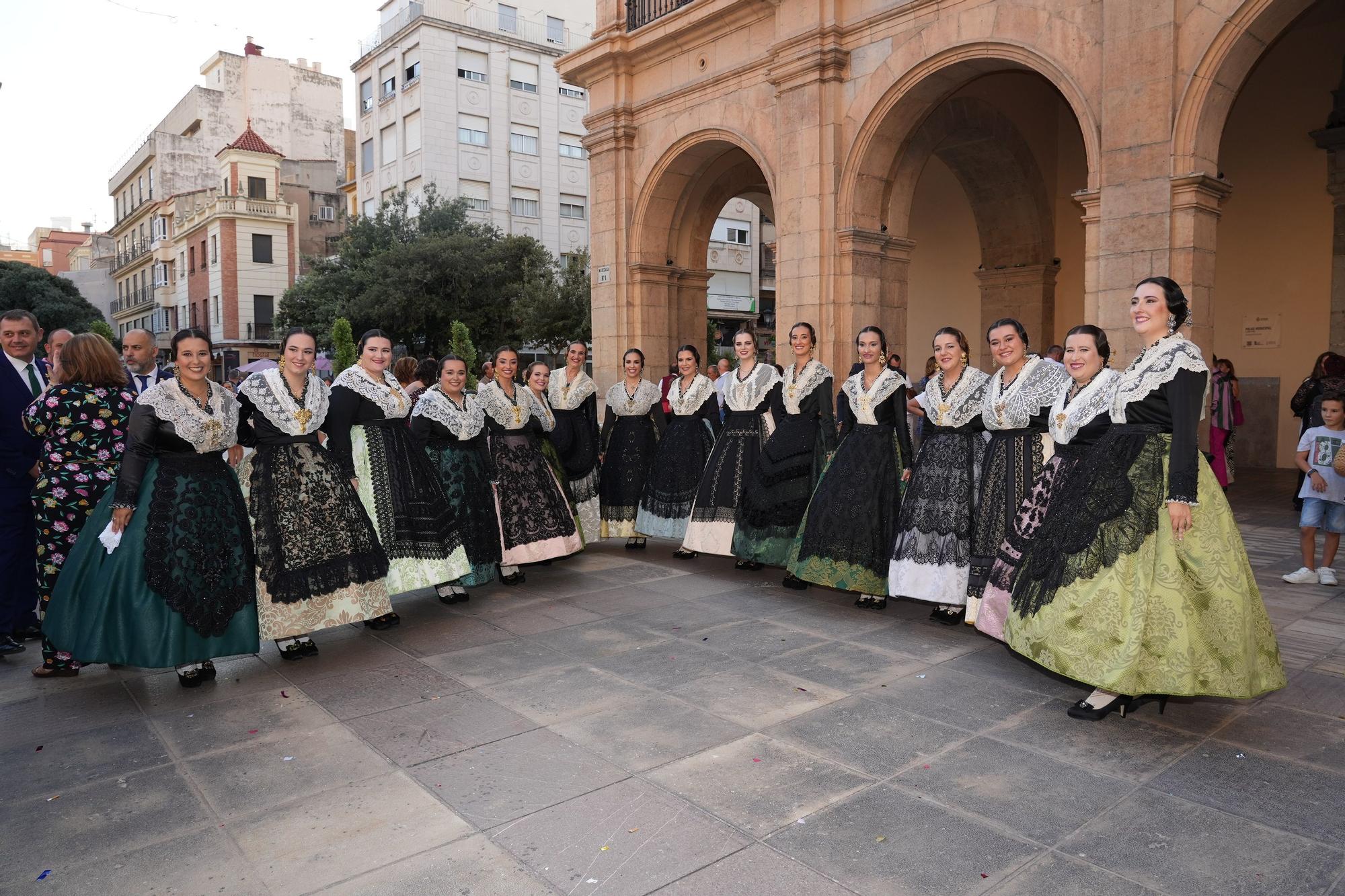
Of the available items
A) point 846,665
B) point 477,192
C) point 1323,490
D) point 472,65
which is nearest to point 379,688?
point 846,665

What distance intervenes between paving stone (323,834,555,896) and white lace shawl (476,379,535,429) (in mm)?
4081

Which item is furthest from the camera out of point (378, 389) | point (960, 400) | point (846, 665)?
point (378, 389)

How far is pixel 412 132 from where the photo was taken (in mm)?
35938

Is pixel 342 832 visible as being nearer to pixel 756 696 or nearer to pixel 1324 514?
pixel 756 696

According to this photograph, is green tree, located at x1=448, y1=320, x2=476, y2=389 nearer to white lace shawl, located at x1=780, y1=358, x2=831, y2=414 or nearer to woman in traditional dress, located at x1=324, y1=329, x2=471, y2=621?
white lace shawl, located at x1=780, y1=358, x2=831, y2=414

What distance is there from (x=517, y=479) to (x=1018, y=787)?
14.3 feet

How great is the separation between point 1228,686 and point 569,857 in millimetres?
2672

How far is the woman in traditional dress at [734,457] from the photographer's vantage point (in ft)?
23.2

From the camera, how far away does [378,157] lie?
37688 millimetres

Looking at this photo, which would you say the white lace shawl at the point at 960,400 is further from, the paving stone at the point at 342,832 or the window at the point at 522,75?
the window at the point at 522,75

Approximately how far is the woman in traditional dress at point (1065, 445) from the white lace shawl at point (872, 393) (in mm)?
1346

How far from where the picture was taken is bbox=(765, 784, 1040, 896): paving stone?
2.64 meters

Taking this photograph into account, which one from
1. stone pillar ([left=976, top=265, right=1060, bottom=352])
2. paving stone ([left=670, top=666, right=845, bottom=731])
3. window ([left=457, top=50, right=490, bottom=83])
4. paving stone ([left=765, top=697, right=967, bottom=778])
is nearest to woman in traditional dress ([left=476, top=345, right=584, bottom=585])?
paving stone ([left=670, top=666, right=845, bottom=731])

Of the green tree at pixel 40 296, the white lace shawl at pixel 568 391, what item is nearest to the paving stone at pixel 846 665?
the white lace shawl at pixel 568 391
